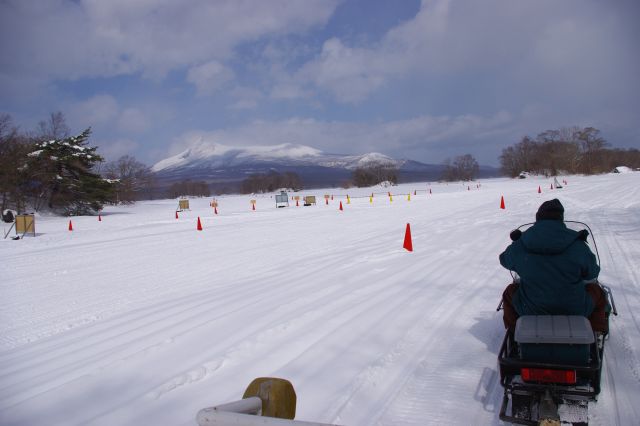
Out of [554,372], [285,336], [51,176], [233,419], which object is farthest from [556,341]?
[51,176]

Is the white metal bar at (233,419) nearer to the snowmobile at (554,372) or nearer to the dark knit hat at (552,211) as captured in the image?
the snowmobile at (554,372)

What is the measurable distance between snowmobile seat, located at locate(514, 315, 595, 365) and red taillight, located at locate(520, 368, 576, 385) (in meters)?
0.10

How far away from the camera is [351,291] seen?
7.96 meters

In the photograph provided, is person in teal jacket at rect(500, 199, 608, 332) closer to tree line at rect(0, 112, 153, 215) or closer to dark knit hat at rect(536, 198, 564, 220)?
dark knit hat at rect(536, 198, 564, 220)

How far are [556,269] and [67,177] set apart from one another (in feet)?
157

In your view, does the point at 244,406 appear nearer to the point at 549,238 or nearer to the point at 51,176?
the point at 549,238

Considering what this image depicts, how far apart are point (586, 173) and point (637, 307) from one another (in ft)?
321

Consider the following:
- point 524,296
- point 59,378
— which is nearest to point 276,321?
point 59,378

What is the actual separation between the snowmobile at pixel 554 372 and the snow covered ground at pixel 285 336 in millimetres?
281

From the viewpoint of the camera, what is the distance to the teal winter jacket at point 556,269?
380cm

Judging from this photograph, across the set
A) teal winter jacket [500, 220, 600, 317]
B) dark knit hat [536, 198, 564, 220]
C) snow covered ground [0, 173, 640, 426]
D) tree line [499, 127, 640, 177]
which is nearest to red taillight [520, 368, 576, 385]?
snow covered ground [0, 173, 640, 426]

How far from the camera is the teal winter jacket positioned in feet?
12.5

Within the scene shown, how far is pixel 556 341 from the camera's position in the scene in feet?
11.3

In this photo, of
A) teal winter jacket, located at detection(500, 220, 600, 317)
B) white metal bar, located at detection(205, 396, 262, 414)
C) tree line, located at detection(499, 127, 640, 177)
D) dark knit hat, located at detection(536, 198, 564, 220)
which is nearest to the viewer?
white metal bar, located at detection(205, 396, 262, 414)
